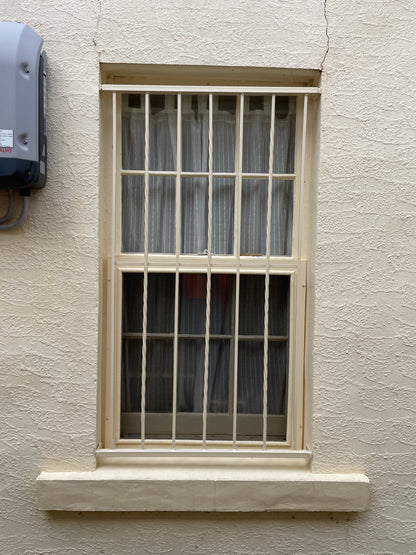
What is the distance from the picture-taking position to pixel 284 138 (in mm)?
2863

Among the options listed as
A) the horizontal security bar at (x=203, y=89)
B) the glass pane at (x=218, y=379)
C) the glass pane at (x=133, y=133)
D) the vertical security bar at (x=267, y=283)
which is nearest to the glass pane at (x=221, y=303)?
the glass pane at (x=218, y=379)

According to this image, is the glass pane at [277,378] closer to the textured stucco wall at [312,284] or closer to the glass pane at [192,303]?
the textured stucco wall at [312,284]

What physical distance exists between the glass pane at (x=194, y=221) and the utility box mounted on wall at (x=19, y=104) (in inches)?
32.6

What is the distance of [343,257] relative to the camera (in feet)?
8.80

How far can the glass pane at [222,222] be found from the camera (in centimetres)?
287

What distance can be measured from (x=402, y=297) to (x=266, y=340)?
759 millimetres

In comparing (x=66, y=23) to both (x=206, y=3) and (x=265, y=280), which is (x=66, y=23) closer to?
(x=206, y=3)

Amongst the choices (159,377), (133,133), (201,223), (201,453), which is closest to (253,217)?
(201,223)

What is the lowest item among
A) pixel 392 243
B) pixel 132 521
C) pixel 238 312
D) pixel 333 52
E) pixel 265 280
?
pixel 132 521

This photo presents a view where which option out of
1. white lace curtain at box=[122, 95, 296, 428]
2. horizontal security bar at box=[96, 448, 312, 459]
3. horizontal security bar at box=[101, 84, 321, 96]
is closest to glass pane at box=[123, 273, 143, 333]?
white lace curtain at box=[122, 95, 296, 428]

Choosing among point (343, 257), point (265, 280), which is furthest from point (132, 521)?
point (343, 257)

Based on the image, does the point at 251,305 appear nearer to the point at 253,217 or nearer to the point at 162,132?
the point at 253,217

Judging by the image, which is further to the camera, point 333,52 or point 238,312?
point 238,312

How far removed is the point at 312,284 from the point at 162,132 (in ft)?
3.93
